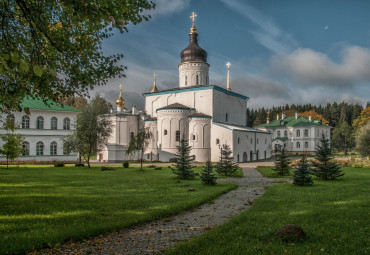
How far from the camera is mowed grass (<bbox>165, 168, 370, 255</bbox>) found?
484 centimetres

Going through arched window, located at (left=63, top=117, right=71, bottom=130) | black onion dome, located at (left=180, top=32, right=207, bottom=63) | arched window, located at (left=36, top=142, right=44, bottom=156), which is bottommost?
arched window, located at (left=36, top=142, right=44, bottom=156)

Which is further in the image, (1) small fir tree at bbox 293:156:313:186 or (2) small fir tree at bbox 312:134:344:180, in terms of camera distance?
(2) small fir tree at bbox 312:134:344:180

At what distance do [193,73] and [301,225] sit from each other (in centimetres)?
3546

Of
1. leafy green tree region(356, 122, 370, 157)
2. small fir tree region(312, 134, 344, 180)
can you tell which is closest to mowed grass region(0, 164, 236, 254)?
small fir tree region(312, 134, 344, 180)

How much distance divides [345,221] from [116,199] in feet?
21.6

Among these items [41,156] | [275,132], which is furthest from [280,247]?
[275,132]

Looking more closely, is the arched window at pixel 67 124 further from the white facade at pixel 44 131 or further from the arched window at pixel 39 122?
the arched window at pixel 39 122

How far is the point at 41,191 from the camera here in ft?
35.1

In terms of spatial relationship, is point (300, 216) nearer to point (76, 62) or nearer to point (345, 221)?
point (345, 221)

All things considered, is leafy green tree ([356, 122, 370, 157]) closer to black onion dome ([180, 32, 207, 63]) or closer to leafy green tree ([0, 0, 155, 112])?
black onion dome ([180, 32, 207, 63])

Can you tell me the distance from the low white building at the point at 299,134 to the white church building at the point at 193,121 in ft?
61.0

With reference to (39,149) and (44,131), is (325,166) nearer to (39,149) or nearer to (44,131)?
(44,131)

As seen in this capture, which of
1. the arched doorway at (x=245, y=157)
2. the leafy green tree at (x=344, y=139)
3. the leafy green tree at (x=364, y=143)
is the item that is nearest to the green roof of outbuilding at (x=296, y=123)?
the leafy green tree at (x=344, y=139)

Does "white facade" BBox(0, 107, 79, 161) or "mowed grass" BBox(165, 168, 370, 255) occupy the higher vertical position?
"white facade" BBox(0, 107, 79, 161)
